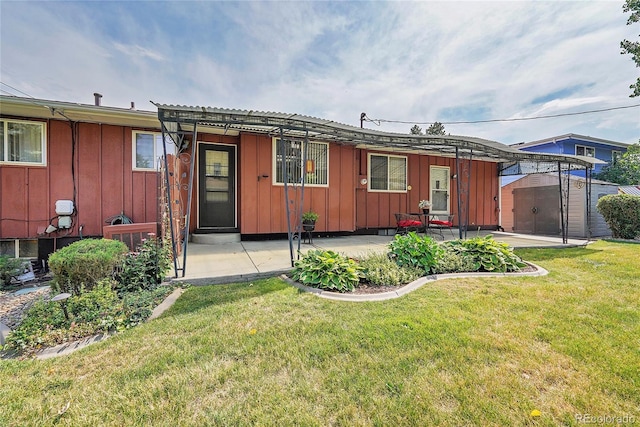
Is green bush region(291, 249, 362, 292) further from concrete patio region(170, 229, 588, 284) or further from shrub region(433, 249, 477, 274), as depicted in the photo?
shrub region(433, 249, 477, 274)

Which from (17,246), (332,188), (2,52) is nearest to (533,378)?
(332,188)

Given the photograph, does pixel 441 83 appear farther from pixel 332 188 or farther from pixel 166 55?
pixel 166 55

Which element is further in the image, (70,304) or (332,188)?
(332,188)

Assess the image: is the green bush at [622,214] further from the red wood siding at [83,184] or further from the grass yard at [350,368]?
the red wood siding at [83,184]

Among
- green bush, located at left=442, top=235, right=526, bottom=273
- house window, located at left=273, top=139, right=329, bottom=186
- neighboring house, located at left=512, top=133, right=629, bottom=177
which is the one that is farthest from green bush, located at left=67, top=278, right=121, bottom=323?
neighboring house, located at left=512, top=133, right=629, bottom=177

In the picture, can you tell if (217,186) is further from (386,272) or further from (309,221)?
(386,272)

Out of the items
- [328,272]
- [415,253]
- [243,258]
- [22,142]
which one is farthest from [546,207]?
[22,142]

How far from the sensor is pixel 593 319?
257cm

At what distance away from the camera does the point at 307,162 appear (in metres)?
7.12

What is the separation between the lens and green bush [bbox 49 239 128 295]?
286 cm

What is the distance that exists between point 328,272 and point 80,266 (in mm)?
2723

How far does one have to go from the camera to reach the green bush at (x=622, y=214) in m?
8.20

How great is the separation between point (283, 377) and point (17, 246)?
21.3 ft

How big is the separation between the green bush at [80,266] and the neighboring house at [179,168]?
938 mm
